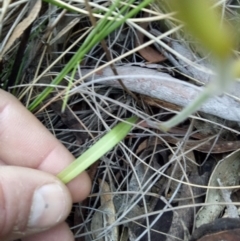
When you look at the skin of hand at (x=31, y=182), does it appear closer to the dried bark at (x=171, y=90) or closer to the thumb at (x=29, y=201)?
the thumb at (x=29, y=201)

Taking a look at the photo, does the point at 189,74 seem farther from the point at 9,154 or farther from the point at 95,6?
the point at 9,154

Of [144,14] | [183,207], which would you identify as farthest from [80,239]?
[144,14]

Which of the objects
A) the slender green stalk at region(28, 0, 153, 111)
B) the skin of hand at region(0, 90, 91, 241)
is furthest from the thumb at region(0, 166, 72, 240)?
the slender green stalk at region(28, 0, 153, 111)

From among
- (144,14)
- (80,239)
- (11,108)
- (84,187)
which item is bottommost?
(80,239)

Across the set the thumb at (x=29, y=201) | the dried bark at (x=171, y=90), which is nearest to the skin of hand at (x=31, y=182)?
the thumb at (x=29, y=201)

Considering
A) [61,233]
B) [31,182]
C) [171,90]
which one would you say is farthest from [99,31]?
[61,233]

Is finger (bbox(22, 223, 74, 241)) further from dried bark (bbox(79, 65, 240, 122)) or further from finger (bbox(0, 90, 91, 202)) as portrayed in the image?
dried bark (bbox(79, 65, 240, 122))

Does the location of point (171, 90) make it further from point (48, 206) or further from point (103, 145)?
point (48, 206)
